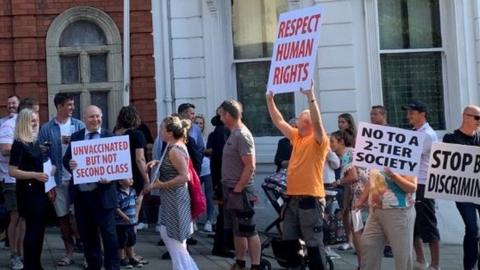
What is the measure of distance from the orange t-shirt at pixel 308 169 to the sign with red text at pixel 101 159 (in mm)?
1762

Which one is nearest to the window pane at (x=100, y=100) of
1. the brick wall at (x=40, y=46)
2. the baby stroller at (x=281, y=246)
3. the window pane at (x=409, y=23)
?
the brick wall at (x=40, y=46)

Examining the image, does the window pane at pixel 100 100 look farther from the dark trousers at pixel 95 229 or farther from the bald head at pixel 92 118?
the dark trousers at pixel 95 229

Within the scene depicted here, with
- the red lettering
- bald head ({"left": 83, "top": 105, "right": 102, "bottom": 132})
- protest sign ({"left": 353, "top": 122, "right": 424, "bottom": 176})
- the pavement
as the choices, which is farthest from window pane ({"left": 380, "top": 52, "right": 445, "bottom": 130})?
bald head ({"left": 83, "top": 105, "right": 102, "bottom": 132})

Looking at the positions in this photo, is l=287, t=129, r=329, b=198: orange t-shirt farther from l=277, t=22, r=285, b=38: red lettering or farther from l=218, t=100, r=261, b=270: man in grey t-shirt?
l=277, t=22, r=285, b=38: red lettering

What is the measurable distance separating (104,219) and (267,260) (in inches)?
89.7

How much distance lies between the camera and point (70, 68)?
14555 mm

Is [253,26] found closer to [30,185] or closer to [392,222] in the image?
[30,185]

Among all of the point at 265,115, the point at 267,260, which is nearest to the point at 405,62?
the point at 265,115

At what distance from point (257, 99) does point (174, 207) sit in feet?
17.5

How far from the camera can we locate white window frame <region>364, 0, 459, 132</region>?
45.1 feet

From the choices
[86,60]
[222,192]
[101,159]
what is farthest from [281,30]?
[86,60]

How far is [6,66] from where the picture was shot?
14.3 metres

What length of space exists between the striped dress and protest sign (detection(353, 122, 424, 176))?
6.01ft

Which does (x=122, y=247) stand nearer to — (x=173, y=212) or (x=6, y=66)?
(x=173, y=212)
